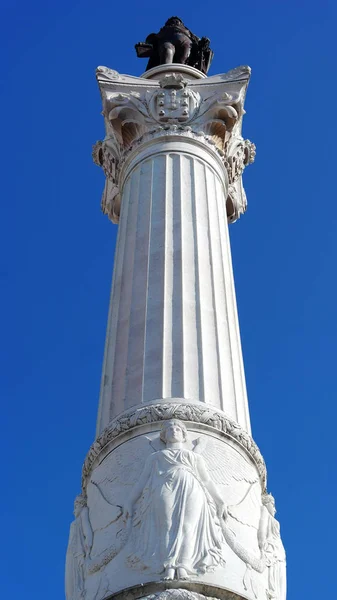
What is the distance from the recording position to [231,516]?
19812 millimetres

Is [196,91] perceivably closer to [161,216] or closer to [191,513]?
[161,216]

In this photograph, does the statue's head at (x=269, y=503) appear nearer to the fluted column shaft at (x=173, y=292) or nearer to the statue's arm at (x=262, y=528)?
the statue's arm at (x=262, y=528)

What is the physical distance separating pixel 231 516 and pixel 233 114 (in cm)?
1493

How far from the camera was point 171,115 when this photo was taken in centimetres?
3072

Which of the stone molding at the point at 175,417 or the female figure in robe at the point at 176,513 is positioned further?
the stone molding at the point at 175,417

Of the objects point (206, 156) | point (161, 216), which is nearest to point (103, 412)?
point (161, 216)

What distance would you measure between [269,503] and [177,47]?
21.4 meters

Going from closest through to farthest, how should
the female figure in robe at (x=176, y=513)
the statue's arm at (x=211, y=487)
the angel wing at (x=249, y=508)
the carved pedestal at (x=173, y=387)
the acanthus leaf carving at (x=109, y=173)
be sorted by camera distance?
the female figure in robe at (x=176, y=513) → the carved pedestal at (x=173, y=387) → the statue's arm at (x=211, y=487) → the angel wing at (x=249, y=508) → the acanthus leaf carving at (x=109, y=173)

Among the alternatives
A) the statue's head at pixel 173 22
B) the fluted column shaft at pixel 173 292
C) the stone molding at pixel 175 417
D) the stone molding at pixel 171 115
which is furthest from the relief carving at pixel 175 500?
the statue's head at pixel 173 22

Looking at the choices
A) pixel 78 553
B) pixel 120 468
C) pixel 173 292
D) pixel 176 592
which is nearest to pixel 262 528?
pixel 120 468

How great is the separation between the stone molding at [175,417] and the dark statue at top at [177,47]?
19406 mm

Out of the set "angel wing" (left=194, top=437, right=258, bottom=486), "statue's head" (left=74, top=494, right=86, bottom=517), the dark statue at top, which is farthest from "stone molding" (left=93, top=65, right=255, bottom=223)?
"statue's head" (left=74, top=494, right=86, bottom=517)

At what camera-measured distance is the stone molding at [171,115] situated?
1206 inches

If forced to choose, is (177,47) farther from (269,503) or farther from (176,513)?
(176,513)
